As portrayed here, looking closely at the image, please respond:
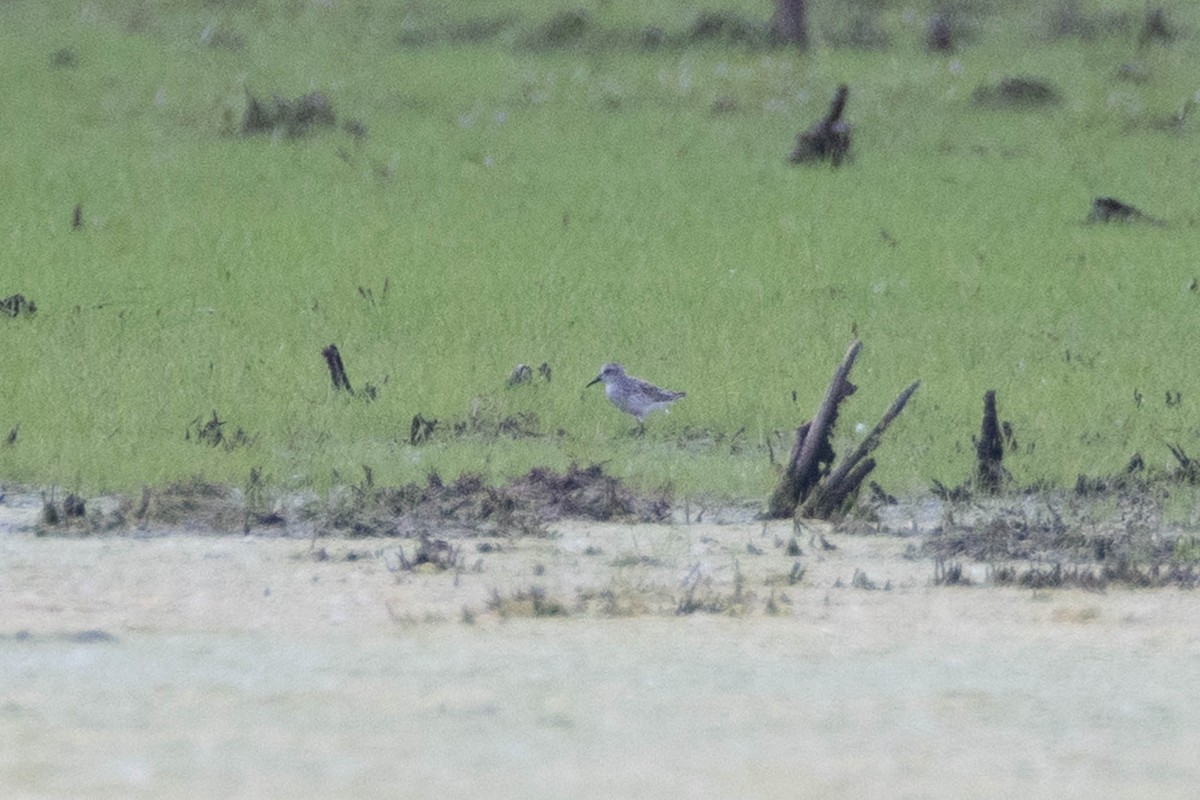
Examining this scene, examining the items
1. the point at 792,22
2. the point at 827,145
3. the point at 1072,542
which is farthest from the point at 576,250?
the point at 792,22

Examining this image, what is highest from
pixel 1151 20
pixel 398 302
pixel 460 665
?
pixel 1151 20

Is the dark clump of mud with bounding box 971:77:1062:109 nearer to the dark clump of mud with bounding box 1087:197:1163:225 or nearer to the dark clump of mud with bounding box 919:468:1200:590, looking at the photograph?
the dark clump of mud with bounding box 1087:197:1163:225

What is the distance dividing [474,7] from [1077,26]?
7632mm

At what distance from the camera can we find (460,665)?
253 inches

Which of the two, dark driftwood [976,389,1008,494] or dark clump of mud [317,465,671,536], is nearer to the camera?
dark clump of mud [317,465,671,536]

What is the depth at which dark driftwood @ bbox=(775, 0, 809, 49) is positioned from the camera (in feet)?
96.7

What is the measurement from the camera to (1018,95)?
81.0 ft

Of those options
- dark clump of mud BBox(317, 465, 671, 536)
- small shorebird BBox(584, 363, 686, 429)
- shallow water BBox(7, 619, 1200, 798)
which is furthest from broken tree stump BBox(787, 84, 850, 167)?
shallow water BBox(7, 619, 1200, 798)

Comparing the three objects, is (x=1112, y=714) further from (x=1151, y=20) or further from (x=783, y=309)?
(x=1151, y=20)

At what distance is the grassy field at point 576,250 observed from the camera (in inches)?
428

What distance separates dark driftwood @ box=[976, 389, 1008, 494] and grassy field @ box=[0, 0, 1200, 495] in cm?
32

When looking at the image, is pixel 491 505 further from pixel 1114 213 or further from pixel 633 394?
pixel 1114 213

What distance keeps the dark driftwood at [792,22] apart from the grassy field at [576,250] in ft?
1.24

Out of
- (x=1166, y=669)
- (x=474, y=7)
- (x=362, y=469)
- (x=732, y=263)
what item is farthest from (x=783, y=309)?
(x=474, y=7)
